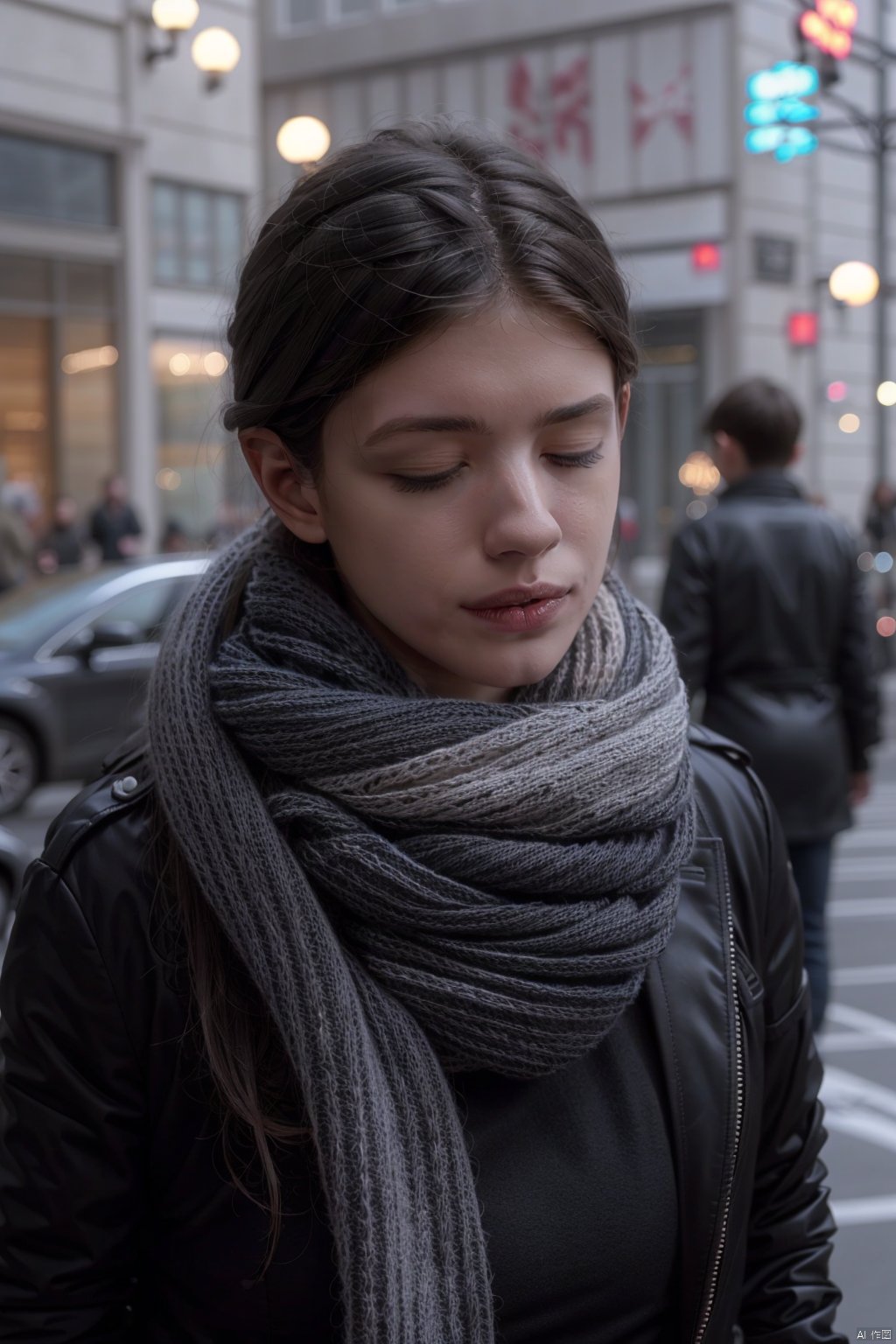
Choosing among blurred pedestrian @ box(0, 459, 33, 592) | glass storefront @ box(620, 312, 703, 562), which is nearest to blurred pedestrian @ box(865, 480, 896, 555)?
glass storefront @ box(620, 312, 703, 562)

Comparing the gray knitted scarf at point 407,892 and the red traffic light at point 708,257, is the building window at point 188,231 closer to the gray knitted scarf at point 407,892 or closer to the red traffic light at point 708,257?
the red traffic light at point 708,257

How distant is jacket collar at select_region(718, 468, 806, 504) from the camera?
534cm

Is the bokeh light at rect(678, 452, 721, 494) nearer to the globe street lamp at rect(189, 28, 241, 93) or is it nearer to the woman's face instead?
the globe street lamp at rect(189, 28, 241, 93)

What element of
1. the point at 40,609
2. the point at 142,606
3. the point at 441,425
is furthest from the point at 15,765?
the point at 441,425

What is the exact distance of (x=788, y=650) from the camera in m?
5.12

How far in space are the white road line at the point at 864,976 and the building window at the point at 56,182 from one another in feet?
51.9

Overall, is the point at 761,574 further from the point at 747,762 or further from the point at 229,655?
the point at 229,655

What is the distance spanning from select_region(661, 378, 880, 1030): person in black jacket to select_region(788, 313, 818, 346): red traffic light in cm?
2208

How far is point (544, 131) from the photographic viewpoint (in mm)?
27969

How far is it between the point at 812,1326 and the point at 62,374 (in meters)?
19.9

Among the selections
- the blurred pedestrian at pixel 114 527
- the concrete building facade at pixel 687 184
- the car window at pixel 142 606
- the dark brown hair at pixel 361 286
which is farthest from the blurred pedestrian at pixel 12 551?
the dark brown hair at pixel 361 286

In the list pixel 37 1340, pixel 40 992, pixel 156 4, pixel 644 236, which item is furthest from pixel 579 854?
pixel 644 236

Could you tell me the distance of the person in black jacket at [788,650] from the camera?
5023 mm

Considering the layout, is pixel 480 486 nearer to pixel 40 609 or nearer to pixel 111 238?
pixel 40 609
